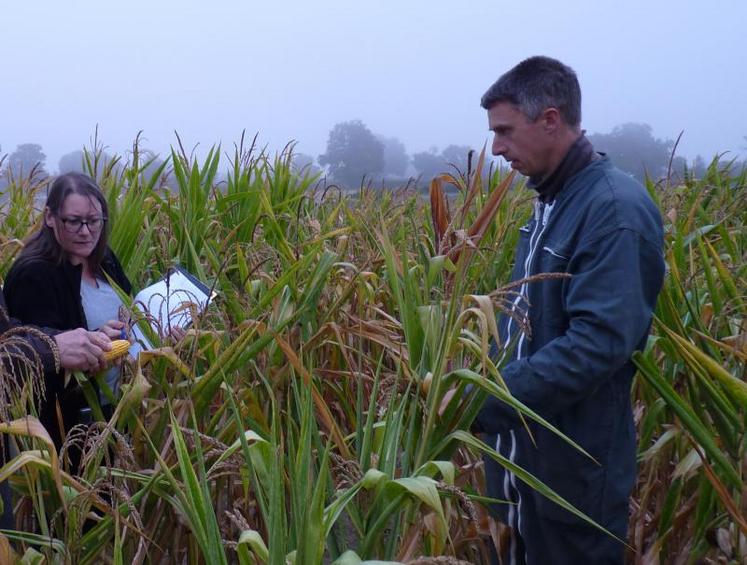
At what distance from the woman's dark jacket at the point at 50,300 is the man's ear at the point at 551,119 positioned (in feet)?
4.05

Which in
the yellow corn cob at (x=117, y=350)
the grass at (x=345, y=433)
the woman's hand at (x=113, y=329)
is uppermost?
the woman's hand at (x=113, y=329)

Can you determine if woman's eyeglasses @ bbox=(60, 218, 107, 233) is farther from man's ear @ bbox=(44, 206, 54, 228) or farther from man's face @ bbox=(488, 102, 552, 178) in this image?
man's face @ bbox=(488, 102, 552, 178)

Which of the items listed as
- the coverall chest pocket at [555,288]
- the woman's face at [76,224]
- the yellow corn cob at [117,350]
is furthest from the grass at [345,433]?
the woman's face at [76,224]

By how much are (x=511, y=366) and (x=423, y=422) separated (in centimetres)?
24

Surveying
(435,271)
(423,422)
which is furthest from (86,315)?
(423,422)

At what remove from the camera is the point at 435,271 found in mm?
1924

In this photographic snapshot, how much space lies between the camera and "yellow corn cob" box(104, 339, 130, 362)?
6.05ft

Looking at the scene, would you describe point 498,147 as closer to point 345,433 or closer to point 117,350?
point 345,433

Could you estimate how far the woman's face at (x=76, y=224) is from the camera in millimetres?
2336

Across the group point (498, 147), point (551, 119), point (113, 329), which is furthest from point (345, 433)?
point (551, 119)

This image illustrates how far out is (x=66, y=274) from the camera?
2.31m

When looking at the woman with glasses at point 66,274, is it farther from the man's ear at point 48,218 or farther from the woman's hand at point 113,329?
the woman's hand at point 113,329

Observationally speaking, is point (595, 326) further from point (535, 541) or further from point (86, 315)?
point (86, 315)

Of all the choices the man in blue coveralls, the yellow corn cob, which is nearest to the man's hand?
the yellow corn cob
